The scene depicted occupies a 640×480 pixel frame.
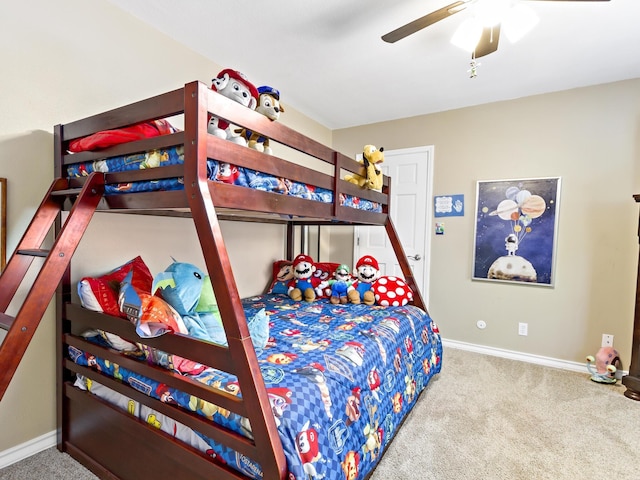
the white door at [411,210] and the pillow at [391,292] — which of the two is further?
the white door at [411,210]

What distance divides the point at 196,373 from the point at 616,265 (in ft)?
10.8

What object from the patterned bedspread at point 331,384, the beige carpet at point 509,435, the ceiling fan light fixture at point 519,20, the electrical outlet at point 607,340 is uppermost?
the ceiling fan light fixture at point 519,20

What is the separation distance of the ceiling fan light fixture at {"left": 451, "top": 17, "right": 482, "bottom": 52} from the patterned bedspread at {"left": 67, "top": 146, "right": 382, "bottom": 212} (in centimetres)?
116

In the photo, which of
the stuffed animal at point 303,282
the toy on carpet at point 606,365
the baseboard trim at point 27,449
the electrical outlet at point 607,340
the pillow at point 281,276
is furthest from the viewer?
the pillow at point 281,276

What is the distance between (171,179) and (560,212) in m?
3.19

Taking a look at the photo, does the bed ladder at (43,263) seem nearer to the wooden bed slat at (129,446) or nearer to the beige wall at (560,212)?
the wooden bed slat at (129,446)

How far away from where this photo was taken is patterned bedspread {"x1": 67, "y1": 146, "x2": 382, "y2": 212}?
122cm

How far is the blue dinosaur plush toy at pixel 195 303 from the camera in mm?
1497

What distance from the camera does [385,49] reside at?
2301 millimetres

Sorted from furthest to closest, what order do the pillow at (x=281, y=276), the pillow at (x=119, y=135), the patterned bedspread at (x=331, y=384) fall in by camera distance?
the pillow at (x=281, y=276), the pillow at (x=119, y=135), the patterned bedspread at (x=331, y=384)

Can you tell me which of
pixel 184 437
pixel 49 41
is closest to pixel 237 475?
pixel 184 437

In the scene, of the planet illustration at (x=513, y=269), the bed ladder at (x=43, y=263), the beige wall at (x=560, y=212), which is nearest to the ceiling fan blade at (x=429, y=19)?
the bed ladder at (x=43, y=263)

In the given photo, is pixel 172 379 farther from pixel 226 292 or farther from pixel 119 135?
pixel 119 135

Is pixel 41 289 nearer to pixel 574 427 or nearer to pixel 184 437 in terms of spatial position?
pixel 184 437
